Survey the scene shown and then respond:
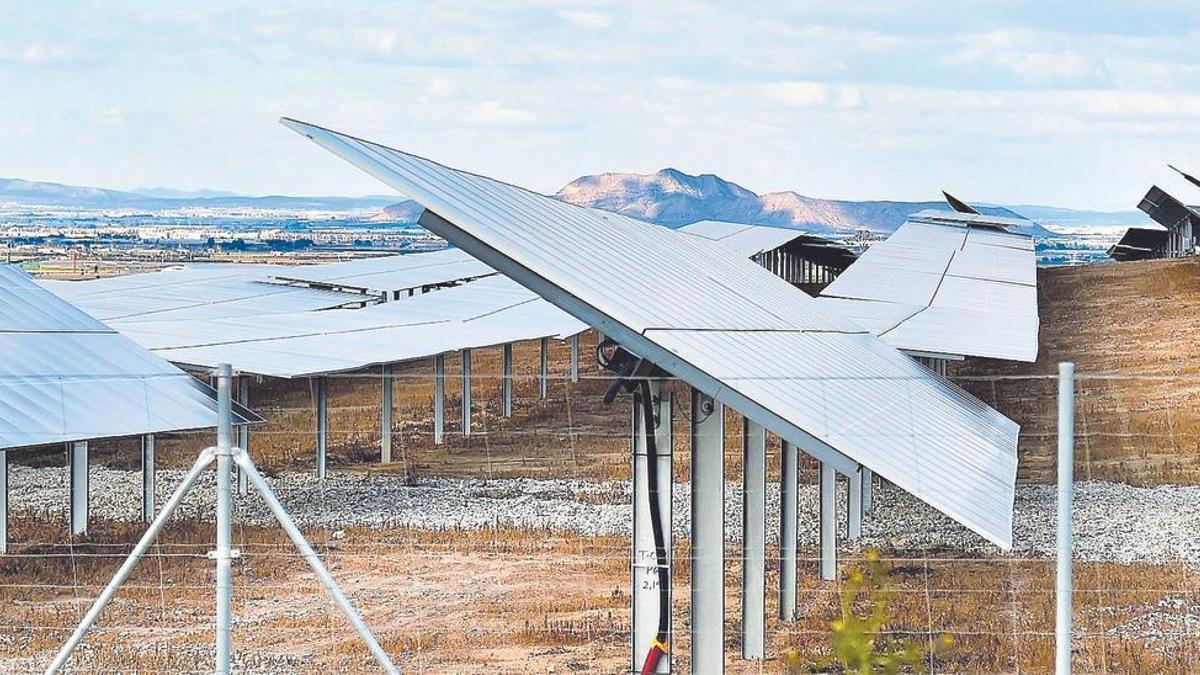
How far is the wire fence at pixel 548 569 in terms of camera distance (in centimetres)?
1182

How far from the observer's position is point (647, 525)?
905 centimetres

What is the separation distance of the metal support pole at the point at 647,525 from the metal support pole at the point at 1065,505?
2336mm

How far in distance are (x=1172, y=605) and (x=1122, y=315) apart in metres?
33.3

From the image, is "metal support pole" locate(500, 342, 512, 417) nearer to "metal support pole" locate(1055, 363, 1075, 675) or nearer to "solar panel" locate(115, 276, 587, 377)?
"solar panel" locate(115, 276, 587, 377)

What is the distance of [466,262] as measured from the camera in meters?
51.8

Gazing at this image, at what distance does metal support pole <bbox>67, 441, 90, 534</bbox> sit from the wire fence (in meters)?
0.24

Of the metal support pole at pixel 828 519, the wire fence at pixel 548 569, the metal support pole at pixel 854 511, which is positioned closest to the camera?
the wire fence at pixel 548 569

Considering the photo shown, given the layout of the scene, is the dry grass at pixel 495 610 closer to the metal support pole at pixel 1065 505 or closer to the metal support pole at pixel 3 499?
the metal support pole at pixel 3 499

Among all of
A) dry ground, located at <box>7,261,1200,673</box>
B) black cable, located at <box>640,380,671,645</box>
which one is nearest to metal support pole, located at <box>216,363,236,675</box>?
dry ground, located at <box>7,261,1200,673</box>

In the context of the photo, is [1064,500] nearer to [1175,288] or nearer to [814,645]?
[814,645]

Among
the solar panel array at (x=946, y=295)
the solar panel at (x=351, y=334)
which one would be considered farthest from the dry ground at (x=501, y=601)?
the solar panel at (x=351, y=334)

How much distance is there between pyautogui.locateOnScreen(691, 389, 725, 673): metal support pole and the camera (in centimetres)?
934

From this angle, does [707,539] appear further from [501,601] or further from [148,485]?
[148,485]

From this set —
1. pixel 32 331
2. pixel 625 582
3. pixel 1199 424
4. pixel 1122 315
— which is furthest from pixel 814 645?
pixel 1122 315
